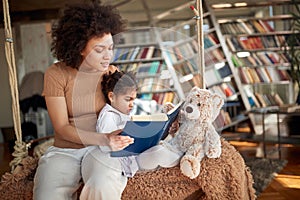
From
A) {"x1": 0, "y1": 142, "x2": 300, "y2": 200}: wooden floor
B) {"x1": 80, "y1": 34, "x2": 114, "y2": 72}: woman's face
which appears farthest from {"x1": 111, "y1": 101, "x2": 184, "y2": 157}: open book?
{"x1": 0, "y1": 142, "x2": 300, "y2": 200}: wooden floor

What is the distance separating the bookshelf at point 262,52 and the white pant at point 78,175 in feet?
10.7

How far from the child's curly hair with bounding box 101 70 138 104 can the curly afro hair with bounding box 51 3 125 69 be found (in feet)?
0.35

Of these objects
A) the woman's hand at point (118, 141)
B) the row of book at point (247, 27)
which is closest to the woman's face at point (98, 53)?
the woman's hand at point (118, 141)

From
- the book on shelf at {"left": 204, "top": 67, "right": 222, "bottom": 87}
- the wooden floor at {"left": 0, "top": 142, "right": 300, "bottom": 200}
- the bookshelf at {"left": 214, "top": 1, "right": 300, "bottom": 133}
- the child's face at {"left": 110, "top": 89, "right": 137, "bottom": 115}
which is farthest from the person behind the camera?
the bookshelf at {"left": 214, "top": 1, "right": 300, "bottom": 133}

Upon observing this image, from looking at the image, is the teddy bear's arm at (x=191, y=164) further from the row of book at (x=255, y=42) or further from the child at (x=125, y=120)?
the row of book at (x=255, y=42)

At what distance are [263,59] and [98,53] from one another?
11.2 ft

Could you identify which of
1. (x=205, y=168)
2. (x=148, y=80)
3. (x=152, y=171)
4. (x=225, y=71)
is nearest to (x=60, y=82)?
(x=148, y=80)

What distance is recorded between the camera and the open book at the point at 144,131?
1207mm

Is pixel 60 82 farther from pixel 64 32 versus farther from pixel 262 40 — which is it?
pixel 262 40

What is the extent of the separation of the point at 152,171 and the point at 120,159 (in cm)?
12

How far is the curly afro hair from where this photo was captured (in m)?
1.31

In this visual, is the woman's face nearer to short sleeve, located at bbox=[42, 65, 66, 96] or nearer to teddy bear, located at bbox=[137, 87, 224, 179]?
short sleeve, located at bbox=[42, 65, 66, 96]

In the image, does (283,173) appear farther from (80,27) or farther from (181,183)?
(80,27)

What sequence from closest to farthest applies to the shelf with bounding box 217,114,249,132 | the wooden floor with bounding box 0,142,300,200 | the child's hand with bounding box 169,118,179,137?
the child's hand with bounding box 169,118,179,137
the wooden floor with bounding box 0,142,300,200
the shelf with bounding box 217,114,249,132
